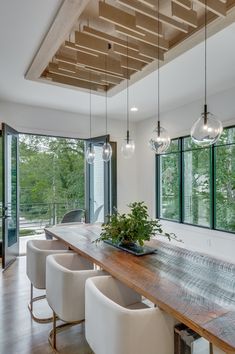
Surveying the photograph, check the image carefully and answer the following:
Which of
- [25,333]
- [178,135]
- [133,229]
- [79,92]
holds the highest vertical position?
[79,92]

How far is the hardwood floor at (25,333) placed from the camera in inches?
85.2

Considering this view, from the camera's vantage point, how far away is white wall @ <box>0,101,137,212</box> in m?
4.82

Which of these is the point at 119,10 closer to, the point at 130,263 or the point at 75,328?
the point at 130,263

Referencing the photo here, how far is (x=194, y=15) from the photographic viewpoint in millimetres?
2260

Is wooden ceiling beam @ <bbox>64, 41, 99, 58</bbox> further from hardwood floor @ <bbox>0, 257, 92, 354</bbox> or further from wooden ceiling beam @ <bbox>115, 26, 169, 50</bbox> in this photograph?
hardwood floor @ <bbox>0, 257, 92, 354</bbox>

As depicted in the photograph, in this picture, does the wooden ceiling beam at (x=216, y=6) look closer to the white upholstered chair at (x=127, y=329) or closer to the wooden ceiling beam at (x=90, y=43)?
the wooden ceiling beam at (x=90, y=43)

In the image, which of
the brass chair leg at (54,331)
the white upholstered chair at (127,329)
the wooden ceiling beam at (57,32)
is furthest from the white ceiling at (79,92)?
the brass chair leg at (54,331)

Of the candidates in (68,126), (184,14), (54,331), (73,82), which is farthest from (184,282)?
(68,126)

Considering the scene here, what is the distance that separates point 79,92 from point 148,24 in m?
1.98

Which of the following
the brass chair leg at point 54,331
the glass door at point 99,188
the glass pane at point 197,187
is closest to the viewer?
the brass chair leg at point 54,331

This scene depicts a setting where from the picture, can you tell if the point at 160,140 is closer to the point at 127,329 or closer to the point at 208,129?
the point at 208,129

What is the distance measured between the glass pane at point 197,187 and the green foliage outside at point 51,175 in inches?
163

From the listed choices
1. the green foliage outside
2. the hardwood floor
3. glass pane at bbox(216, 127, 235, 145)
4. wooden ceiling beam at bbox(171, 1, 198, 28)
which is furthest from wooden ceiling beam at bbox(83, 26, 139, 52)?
the green foliage outside

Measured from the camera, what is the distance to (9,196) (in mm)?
4523
